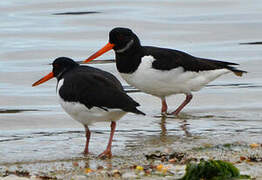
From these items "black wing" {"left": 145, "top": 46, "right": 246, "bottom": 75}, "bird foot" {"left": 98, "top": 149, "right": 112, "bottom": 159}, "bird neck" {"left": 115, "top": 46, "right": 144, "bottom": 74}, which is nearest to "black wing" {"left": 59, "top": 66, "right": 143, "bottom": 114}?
"bird foot" {"left": 98, "top": 149, "right": 112, "bottom": 159}

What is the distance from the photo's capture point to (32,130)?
8922mm

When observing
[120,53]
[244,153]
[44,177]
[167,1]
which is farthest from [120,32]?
[167,1]

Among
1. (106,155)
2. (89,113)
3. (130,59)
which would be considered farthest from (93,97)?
(130,59)

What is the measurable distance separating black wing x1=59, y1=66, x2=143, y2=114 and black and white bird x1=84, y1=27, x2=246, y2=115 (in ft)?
5.54

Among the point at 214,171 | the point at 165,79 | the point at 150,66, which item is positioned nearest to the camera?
the point at 214,171

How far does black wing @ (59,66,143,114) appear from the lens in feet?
22.5

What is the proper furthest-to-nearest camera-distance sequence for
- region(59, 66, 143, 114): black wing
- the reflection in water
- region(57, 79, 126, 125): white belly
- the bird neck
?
1. the bird neck
2. the reflection in water
3. region(57, 79, 126, 125): white belly
4. region(59, 66, 143, 114): black wing

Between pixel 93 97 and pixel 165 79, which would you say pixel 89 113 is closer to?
pixel 93 97

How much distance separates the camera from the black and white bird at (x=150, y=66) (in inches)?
360

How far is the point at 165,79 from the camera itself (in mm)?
9281

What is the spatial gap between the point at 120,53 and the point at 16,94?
101 inches

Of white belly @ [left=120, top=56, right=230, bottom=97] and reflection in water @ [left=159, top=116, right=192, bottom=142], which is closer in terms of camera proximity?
reflection in water @ [left=159, top=116, right=192, bottom=142]

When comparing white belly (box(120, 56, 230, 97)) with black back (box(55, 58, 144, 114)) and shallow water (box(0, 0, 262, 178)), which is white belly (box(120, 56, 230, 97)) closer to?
shallow water (box(0, 0, 262, 178))

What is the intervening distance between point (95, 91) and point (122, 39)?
2.32 meters
